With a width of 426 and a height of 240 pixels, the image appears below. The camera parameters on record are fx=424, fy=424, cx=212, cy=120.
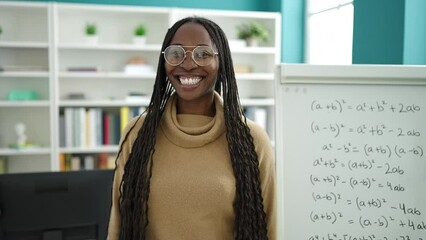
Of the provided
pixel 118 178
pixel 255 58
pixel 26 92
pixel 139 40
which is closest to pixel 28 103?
pixel 26 92

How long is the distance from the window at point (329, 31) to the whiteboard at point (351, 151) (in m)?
2.18

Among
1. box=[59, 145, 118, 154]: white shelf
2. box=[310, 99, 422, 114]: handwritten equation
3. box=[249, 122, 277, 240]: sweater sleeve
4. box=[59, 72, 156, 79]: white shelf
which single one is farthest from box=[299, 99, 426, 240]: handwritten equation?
box=[59, 145, 118, 154]: white shelf

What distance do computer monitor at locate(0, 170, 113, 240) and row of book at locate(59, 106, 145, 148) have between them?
90.3 inches

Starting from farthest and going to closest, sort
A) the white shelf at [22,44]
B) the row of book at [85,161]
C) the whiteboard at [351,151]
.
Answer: the row of book at [85,161] < the white shelf at [22,44] < the whiteboard at [351,151]

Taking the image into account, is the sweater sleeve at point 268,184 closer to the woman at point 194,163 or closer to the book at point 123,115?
the woman at point 194,163

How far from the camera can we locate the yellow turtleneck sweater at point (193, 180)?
130cm

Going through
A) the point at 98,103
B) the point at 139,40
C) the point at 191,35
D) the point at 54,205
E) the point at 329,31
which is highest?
the point at 329,31

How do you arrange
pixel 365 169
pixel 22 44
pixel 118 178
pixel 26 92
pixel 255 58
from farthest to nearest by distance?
pixel 255 58, pixel 26 92, pixel 22 44, pixel 118 178, pixel 365 169

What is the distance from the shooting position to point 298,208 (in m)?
1.28

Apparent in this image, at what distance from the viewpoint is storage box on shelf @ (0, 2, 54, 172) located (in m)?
Result: 3.50

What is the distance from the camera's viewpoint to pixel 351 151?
131 cm

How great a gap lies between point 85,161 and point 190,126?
8.37 ft

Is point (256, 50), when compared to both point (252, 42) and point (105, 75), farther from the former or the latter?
point (105, 75)

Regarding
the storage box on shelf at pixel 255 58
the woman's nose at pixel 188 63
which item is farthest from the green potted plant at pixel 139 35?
the woman's nose at pixel 188 63
